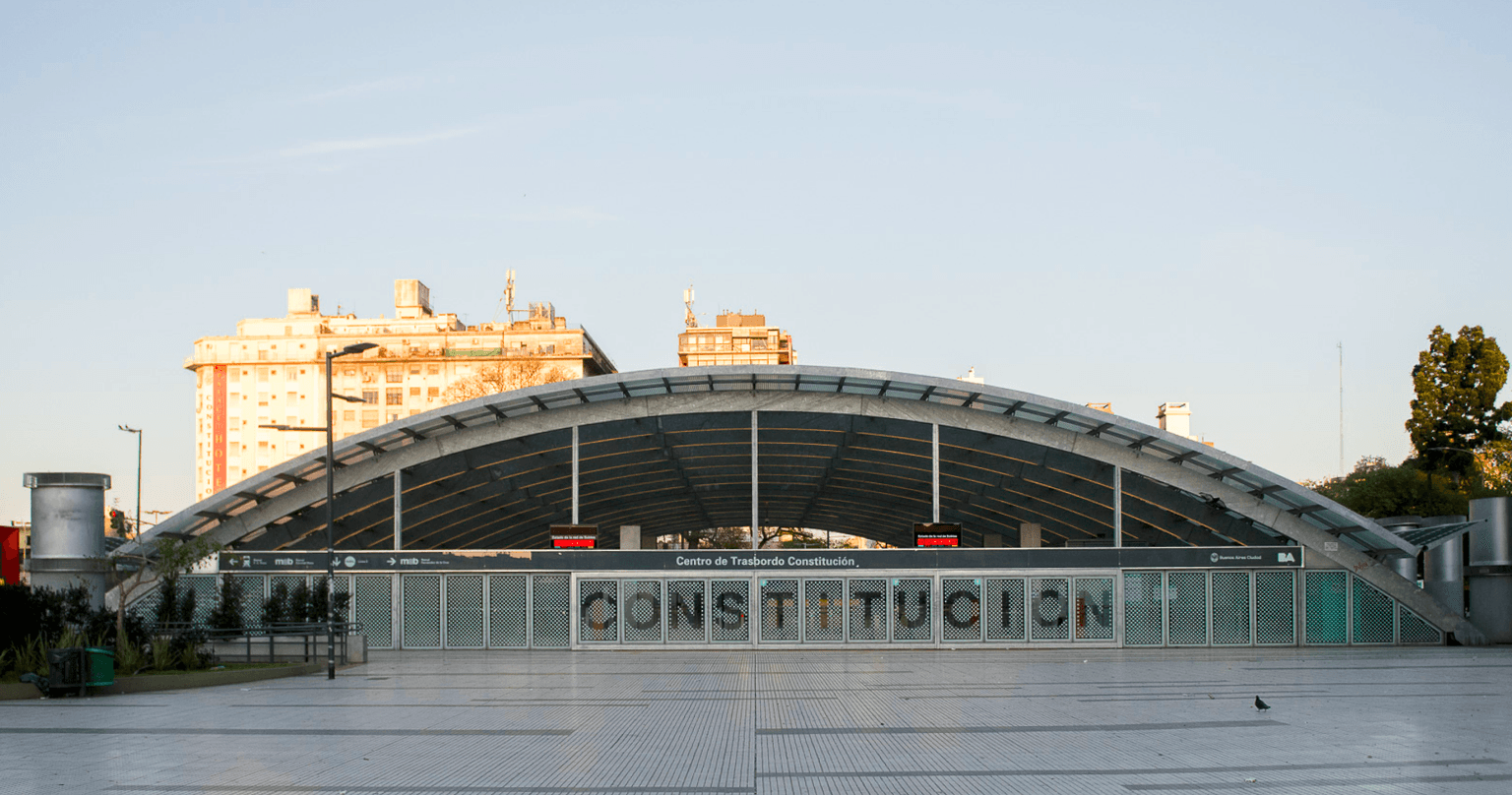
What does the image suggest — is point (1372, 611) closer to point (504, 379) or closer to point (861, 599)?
point (861, 599)

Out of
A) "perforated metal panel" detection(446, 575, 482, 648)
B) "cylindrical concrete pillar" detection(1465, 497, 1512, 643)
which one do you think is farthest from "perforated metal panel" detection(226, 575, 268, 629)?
"cylindrical concrete pillar" detection(1465, 497, 1512, 643)

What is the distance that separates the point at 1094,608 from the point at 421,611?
17.7 meters

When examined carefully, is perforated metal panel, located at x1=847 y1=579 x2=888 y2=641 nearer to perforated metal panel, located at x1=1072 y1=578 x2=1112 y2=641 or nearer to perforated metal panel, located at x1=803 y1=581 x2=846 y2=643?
perforated metal panel, located at x1=803 y1=581 x2=846 y2=643

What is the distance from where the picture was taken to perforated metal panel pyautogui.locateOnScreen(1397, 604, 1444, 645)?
34.8 m

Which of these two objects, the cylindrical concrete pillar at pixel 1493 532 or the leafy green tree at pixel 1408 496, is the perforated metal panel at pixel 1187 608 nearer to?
the cylindrical concrete pillar at pixel 1493 532

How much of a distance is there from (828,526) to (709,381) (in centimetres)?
2751

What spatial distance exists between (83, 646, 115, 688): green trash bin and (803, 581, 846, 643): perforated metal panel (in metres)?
17.6

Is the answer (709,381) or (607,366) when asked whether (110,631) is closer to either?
(709,381)

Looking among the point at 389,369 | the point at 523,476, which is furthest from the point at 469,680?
the point at 389,369

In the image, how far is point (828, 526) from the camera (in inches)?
2424

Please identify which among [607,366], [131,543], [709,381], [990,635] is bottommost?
[990,635]

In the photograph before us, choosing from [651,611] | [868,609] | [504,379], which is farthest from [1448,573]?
[504,379]

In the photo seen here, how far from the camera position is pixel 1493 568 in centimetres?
3519

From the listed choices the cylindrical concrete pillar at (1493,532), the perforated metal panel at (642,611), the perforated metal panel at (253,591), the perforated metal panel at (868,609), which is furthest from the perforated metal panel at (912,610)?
the perforated metal panel at (253,591)
